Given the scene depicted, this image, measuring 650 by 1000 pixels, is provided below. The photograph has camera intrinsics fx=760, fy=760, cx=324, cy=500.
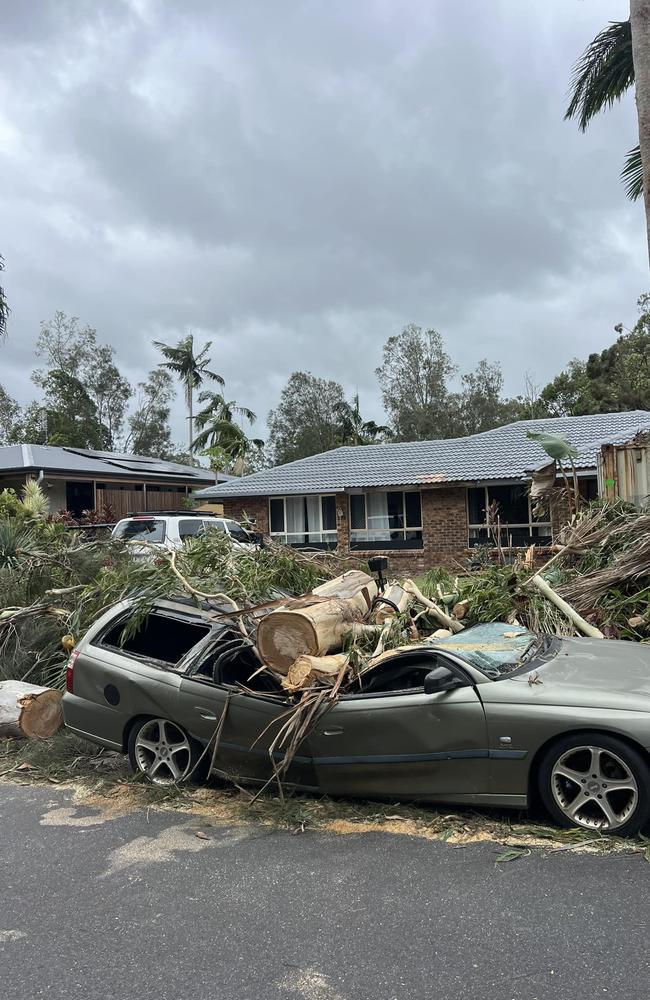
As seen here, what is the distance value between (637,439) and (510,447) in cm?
1314

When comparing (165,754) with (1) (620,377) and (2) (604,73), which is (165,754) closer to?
(2) (604,73)

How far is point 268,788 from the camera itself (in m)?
5.02

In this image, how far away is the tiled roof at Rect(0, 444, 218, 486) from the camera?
2468 centimetres

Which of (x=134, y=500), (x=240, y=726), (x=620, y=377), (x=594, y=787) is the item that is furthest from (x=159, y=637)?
(x=620, y=377)

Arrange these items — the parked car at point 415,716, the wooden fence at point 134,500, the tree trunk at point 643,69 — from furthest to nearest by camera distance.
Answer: the wooden fence at point 134,500
the tree trunk at point 643,69
the parked car at point 415,716

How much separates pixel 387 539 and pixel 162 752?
17.4 m

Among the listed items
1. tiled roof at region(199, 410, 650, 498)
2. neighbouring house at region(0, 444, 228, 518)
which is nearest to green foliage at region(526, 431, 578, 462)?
tiled roof at region(199, 410, 650, 498)

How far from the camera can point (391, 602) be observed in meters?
6.16

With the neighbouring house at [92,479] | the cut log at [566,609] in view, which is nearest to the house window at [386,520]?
the neighbouring house at [92,479]

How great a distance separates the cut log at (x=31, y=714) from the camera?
6.75m

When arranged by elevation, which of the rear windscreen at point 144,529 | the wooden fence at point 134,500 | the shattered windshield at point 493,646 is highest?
the wooden fence at point 134,500

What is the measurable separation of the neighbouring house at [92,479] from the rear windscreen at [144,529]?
1093cm

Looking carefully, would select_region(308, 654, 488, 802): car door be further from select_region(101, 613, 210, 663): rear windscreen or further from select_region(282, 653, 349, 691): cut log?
select_region(101, 613, 210, 663): rear windscreen

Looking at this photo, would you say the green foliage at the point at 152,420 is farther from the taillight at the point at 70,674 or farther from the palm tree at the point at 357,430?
the taillight at the point at 70,674
